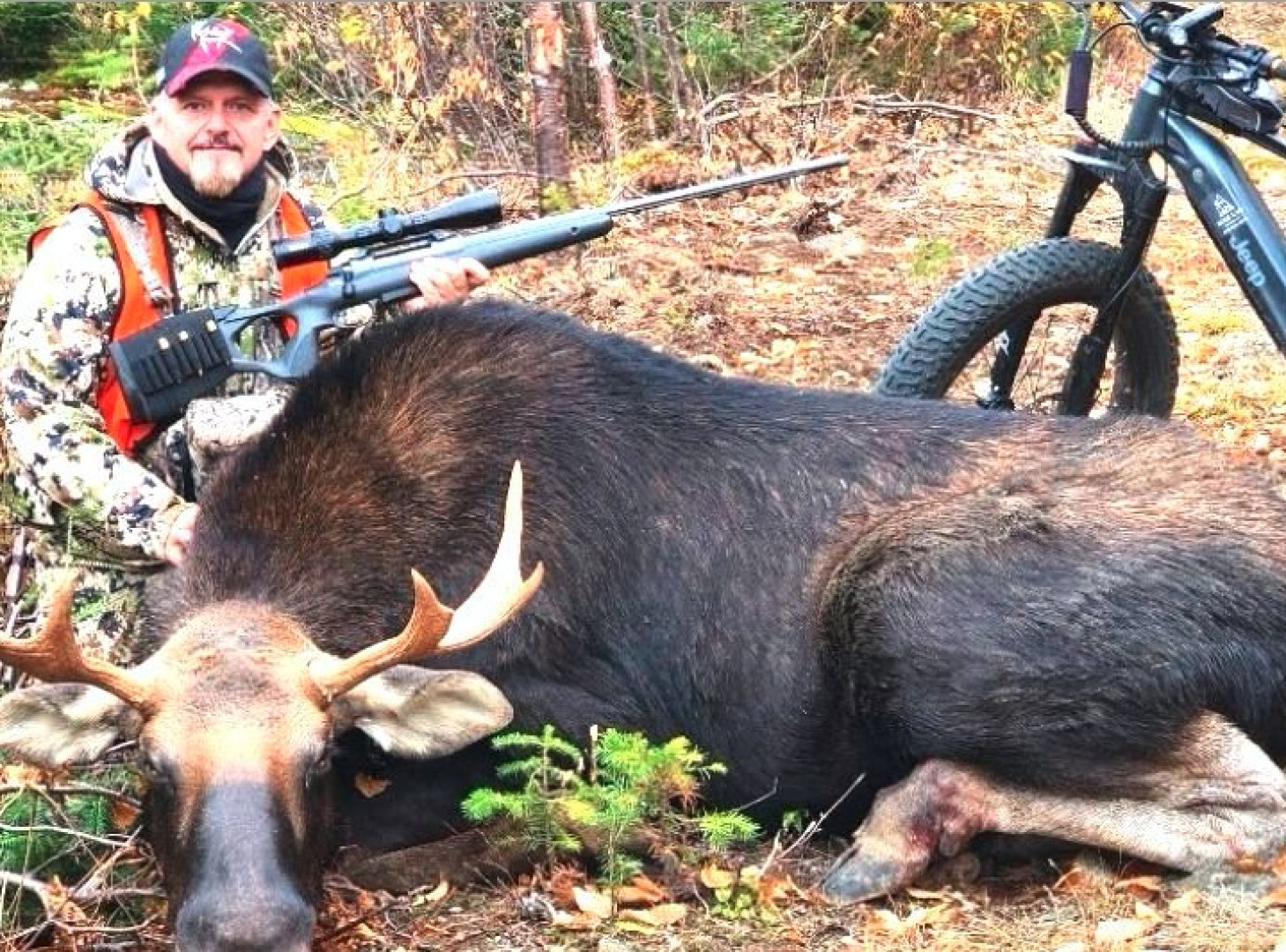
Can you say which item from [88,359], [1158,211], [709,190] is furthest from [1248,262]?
[88,359]

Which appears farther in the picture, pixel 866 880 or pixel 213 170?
pixel 213 170

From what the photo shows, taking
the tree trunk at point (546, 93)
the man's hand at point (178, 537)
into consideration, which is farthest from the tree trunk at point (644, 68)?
the man's hand at point (178, 537)

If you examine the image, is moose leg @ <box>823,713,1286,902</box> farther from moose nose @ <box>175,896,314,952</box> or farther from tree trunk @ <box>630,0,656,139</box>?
tree trunk @ <box>630,0,656,139</box>

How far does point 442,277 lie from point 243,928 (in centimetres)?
299

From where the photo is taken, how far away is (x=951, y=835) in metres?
5.47

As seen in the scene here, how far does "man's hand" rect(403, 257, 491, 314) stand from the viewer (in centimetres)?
654

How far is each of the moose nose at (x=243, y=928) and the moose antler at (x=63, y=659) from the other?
70 cm

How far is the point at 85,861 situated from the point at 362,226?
2492mm

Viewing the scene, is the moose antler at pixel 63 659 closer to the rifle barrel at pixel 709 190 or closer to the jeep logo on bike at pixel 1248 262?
the rifle barrel at pixel 709 190

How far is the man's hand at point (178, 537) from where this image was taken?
5.89 meters

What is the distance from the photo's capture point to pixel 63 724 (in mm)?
4824

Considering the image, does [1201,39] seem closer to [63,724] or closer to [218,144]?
[218,144]

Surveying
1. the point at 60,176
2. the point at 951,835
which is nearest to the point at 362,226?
the point at 951,835

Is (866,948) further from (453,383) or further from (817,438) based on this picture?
(453,383)
